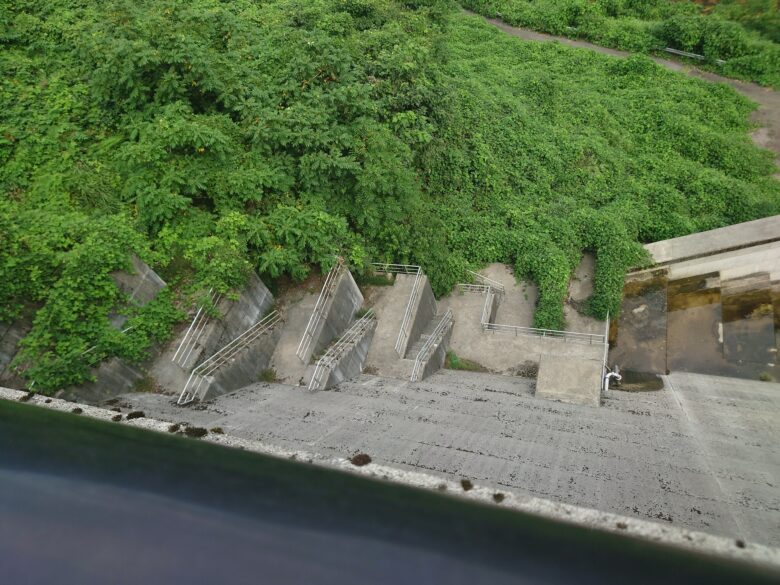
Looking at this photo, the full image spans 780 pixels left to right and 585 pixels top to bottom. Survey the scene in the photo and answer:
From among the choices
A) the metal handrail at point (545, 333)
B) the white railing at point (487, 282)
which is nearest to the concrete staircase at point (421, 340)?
the metal handrail at point (545, 333)

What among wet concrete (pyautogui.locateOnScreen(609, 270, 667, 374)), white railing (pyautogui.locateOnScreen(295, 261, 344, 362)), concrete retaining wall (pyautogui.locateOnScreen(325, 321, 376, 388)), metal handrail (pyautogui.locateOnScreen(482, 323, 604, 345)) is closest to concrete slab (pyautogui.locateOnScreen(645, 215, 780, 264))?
wet concrete (pyautogui.locateOnScreen(609, 270, 667, 374))

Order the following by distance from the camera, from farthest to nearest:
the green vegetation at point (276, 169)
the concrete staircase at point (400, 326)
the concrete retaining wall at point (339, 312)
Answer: the concrete staircase at point (400, 326), the concrete retaining wall at point (339, 312), the green vegetation at point (276, 169)

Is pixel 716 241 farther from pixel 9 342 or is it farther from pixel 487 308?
pixel 9 342

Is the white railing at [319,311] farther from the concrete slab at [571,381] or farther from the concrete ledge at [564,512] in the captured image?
the concrete slab at [571,381]

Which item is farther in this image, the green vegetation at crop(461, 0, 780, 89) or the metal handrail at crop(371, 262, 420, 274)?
the green vegetation at crop(461, 0, 780, 89)

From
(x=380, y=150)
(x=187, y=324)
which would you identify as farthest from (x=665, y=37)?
(x=187, y=324)

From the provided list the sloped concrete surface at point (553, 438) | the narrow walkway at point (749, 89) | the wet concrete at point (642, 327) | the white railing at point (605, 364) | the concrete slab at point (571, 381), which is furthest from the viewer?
the narrow walkway at point (749, 89)

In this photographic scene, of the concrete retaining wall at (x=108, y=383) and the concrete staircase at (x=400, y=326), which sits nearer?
the concrete retaining wall at (x=108, y=383)

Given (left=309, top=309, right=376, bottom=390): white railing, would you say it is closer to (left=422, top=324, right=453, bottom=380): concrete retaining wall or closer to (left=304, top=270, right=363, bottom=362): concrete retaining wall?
(left=304, top=270, right=363, bottom=362): concrete retaining wall
